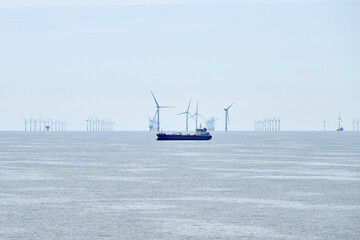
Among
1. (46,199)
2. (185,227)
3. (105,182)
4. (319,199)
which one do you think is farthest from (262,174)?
(185,227)

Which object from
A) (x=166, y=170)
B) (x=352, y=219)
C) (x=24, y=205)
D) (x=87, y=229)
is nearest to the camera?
(x=87, y=229)

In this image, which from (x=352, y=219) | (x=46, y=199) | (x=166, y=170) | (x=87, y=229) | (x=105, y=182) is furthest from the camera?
(x=166, y=170)

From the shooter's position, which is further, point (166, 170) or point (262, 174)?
point (166, 170)

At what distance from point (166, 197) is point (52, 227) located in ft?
58.0

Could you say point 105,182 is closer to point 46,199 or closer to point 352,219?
point 46,199

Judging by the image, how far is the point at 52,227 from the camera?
42.2 metres

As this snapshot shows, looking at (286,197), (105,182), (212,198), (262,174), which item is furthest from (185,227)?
(262,174)

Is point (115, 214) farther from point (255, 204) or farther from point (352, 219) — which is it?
point (352, 219)

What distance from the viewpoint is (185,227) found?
42062mm

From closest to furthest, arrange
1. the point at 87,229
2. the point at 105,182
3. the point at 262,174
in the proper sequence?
the point at 87,229 < the point at 105,182 < the point at 262,174

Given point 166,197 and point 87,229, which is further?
point 166,197

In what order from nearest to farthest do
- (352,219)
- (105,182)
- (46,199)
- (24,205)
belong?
(352,219) < (24,205) < (46,199) < (105,182)

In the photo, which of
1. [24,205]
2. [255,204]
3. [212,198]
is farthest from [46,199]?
[255,204]

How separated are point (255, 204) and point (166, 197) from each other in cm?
879
